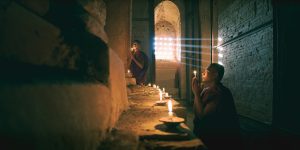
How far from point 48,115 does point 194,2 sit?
47.3 feet

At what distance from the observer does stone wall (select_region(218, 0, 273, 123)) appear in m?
6.99

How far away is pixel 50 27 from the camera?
5.25 feet

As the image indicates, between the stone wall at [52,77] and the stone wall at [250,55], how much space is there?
6.09m

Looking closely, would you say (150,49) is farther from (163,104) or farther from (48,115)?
(48,115)

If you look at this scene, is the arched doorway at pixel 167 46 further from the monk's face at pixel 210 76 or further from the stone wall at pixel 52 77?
the stone wall at pixel 52 77

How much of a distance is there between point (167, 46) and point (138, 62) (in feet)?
32.8

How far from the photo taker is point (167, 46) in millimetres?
18641

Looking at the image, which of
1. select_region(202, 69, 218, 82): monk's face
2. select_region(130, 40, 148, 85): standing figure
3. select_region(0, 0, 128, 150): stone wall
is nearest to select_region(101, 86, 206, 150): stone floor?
select_region(0, 0, 128, 150): stone wall

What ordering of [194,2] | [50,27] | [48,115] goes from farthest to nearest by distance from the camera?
[194,2]
[50,27]
[48,115]

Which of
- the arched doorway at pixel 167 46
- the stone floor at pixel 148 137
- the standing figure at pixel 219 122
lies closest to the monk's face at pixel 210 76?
the standing figure at pixel 219 122

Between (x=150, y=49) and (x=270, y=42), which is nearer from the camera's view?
(x=270, y=42)

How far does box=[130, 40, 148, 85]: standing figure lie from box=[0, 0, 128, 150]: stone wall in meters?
6.52

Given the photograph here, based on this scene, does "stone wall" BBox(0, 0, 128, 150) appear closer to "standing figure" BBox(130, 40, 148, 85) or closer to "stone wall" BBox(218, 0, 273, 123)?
"stone wall" BBox(218, 0, 273, 123)

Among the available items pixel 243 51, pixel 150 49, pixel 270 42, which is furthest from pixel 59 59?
pixel 150 49
